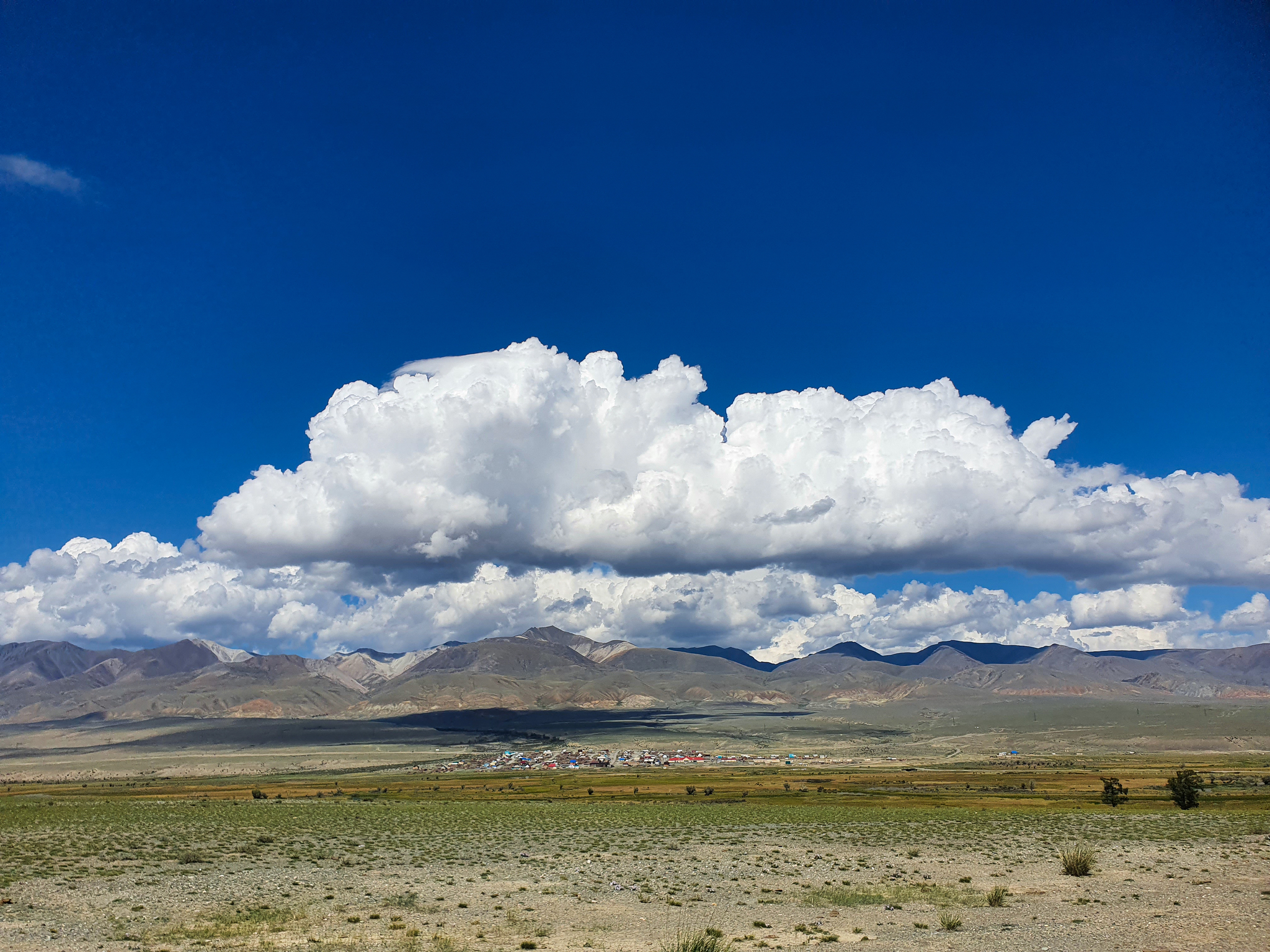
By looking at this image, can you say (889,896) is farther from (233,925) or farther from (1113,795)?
(1113,795)

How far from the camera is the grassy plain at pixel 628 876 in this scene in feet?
88.8

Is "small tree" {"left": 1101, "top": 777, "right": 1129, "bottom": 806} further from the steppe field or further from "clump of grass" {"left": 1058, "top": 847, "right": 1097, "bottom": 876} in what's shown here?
"clump of grass" {"left": 1058, "top": 847, "right": 1097, "bottom": 876}

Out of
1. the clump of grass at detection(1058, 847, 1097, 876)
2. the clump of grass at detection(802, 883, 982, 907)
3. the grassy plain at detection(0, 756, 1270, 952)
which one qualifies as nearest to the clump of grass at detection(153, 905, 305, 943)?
the grassy plain at detection(0, 756, 1270, 952)

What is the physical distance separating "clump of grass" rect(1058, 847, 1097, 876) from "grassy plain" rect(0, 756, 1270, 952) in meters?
0.80

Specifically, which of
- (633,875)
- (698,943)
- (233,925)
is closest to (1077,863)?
(633,875)

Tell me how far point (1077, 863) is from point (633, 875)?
20051mm

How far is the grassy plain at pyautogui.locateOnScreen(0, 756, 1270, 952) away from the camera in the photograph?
88.8 ft

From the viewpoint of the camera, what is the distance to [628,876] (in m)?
40.5

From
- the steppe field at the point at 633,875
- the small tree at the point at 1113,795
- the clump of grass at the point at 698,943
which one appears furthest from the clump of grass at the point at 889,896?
the small tree at the point at 1113,795

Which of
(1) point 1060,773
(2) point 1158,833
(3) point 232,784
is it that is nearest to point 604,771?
(3) point 232,784

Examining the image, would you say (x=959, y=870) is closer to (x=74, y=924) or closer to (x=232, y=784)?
(x=74, y=924)

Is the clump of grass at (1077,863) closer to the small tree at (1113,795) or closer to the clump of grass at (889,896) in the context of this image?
the clump of grass at (889,896)

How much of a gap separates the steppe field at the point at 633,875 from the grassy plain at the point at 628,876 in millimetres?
194

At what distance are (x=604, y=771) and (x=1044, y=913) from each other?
6017 inches
